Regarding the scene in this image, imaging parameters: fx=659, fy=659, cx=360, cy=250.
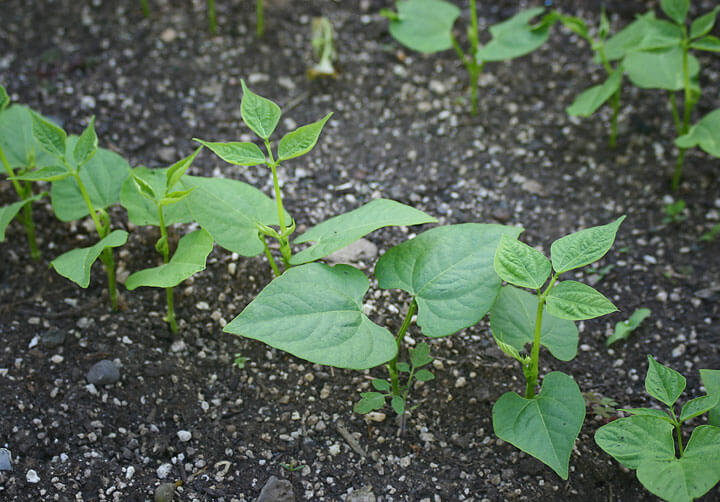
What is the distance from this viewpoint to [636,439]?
114cm

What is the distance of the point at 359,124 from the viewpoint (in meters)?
2.02

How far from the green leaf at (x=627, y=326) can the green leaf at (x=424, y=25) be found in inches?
36.5

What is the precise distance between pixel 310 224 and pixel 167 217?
410 mm

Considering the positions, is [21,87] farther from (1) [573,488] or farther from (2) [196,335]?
(1) [573,488]

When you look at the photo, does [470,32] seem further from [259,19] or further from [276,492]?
[276,492]

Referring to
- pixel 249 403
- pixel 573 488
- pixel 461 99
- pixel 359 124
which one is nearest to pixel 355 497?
pixel 249 403

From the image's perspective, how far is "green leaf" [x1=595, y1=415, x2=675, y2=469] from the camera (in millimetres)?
1120

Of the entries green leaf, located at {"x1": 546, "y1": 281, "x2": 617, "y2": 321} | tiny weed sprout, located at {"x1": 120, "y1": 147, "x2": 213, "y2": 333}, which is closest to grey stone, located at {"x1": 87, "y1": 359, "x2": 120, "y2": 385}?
tiny weed sprout, located at {"x1": 120, "y1": 147, "x2": 213, "y2": 333}

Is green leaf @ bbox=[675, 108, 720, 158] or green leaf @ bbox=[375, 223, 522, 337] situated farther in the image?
green leaf @ bbox=[675, 108, 720, 158]

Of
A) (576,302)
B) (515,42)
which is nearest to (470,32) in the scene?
(515,42)

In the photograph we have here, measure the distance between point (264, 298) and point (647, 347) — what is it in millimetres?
918

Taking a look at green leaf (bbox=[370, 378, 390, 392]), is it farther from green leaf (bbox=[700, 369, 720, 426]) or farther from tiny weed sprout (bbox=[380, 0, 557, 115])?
tiny weed sprout (bbox=[380, 0, 557, 115])

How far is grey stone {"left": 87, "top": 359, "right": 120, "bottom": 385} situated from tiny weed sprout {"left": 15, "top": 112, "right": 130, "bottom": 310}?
0.54 feet

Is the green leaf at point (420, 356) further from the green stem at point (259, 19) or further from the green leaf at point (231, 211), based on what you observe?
the green stem at point (259, 19)
